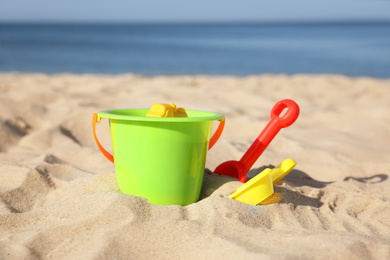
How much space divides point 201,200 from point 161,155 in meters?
0.27

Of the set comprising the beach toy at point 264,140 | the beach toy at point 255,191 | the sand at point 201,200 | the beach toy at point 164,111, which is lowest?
the sand at point 201,200

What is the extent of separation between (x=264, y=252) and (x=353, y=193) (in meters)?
0.89

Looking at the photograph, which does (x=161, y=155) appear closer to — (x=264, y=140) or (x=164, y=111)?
(x=164, y=111)

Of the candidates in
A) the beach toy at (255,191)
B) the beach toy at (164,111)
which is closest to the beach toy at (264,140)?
the beach toy at (255,191)

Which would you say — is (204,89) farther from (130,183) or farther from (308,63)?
(308,63)

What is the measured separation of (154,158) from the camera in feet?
4.83

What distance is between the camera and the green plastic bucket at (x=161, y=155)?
144cm

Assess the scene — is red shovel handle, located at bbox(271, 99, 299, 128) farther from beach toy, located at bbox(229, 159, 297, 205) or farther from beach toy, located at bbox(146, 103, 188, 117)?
beach toy, located at bbox(146, 103, 188, 117)

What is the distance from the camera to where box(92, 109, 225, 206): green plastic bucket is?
56.6 inches

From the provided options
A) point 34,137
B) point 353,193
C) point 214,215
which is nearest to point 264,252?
point 214,215

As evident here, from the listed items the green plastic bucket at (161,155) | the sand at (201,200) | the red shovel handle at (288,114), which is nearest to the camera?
the sand at (201,200)

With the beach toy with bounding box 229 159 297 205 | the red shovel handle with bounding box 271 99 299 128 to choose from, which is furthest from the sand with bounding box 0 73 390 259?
the red shovel handle with bounding box 271 99 299 128

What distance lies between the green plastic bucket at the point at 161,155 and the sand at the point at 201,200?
0.07 metres

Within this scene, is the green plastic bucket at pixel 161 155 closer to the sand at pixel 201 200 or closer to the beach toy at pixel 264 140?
the sand at pixel 201 200
